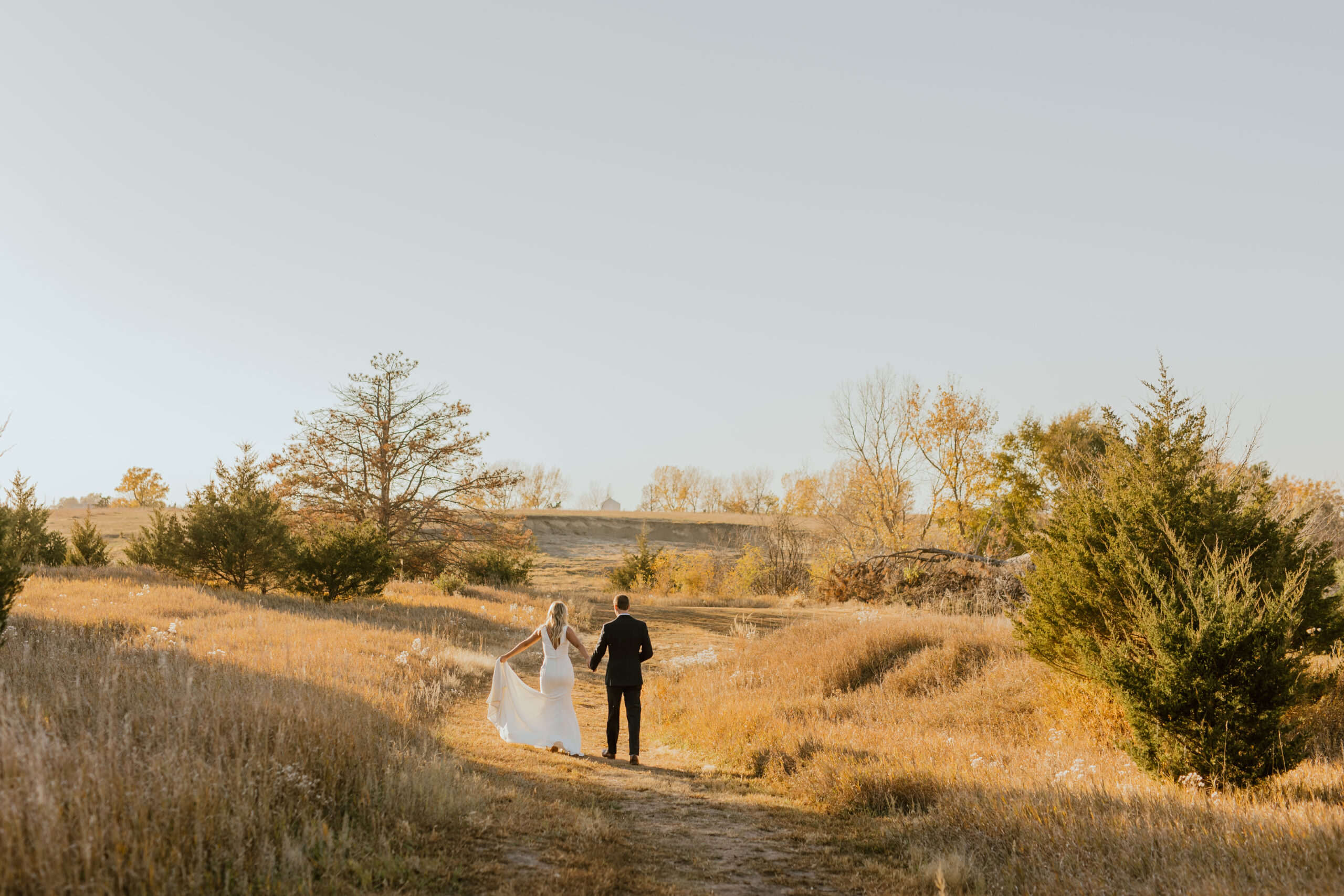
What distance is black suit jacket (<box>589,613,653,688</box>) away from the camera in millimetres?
9828

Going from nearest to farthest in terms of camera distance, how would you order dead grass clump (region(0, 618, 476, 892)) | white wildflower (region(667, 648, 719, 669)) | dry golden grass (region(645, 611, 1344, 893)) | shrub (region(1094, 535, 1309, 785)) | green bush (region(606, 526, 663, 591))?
1. dead grass clump (region(0, 618, 476, 892))
2. dry golden grass (region(645, 611, 1344, 893))
3. shrub (region(1094, 535, 1309, 785))
4. white wildflower (region(667, 648, 719, 669))
5. green bush (region(606, 526, 663, 591))

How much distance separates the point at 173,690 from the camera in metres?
6.78

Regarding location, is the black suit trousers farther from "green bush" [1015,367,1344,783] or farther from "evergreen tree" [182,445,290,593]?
"evergreen tree" [182,445,290,593]

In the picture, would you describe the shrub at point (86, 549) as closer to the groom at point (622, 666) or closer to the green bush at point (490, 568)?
the green bush at point (490, 568)

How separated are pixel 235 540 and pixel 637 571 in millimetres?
21483

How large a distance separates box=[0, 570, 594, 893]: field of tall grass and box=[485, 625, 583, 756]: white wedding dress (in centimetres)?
88

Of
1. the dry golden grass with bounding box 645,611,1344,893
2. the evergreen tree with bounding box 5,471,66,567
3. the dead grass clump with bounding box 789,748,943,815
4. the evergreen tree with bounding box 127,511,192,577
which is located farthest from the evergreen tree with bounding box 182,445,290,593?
the dead grass clump with bounding box 789,748,943,815

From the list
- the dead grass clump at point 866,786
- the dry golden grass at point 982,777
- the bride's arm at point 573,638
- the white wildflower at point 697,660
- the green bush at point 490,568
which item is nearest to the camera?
the dry golden grass at point 982,777

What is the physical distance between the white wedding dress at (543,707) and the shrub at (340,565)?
1341 centimetres

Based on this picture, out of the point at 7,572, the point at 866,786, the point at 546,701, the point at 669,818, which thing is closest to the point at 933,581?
the point at 546,701

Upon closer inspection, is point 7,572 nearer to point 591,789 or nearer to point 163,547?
point 591,789

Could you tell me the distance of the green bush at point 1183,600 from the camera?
623cm

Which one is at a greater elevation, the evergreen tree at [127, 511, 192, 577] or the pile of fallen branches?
the evergreen tree at [127, 511, 192, 577]

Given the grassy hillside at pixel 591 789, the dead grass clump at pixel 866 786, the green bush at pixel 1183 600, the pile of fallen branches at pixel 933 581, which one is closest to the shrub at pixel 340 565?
the grassy hillside at pixel 591 789
